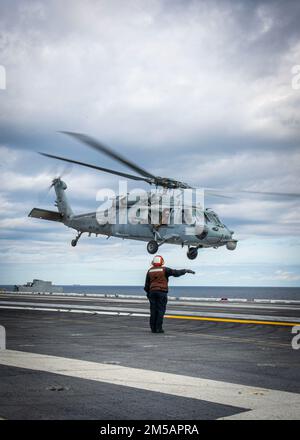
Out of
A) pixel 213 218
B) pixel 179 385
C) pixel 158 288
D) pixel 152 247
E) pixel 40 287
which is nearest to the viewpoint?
pixel 179 385

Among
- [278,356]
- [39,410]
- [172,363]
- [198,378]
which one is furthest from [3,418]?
[278,356]

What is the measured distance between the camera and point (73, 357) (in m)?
8.80

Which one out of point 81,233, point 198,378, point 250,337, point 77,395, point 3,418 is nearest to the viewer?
point 3,418

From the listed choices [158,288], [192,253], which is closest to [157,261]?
[158,288]

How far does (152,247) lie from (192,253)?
3006 mm

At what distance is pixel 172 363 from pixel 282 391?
2.46 meters

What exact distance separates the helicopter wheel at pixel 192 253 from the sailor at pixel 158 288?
73.5 feet

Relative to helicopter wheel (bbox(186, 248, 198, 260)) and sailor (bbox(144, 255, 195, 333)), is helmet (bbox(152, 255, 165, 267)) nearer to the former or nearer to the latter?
sailor (bbox(144, 255, 195, 333))

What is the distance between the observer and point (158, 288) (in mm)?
12852

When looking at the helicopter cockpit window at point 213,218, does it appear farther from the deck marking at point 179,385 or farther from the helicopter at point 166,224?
the deck marking at point 179,385

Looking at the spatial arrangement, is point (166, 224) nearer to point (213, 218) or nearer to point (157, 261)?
point (213, 218)

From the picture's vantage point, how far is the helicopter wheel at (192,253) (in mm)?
35469

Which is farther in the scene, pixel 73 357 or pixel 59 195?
pixel 59 195
